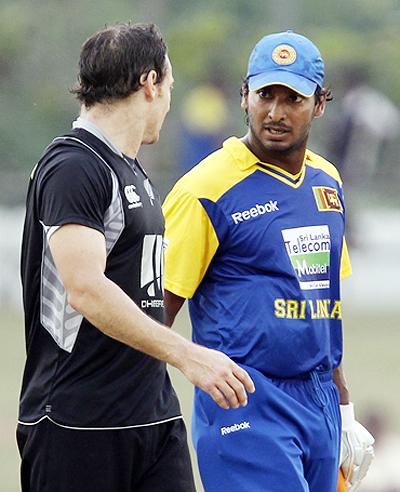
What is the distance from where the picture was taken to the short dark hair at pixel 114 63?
13.1 ft

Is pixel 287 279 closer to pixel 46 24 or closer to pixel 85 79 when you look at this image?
pixel 85 79

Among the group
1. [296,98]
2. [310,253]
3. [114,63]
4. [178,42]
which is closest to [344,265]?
[310,253]

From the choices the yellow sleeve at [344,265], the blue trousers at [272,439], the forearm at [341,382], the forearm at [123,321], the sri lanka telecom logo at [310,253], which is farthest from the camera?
the yellow sleeve at [344,265]

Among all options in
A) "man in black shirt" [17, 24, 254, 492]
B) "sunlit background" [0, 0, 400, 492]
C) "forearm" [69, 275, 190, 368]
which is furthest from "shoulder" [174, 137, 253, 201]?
"sunlit background" [0, 0, 400, 492]

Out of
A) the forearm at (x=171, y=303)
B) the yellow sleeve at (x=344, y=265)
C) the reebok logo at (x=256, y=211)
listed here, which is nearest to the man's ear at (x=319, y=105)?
the reebok logo at (x=256, y=211)

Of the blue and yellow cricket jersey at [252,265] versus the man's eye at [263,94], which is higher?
the man's eye at [263,94]

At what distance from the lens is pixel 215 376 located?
370cm

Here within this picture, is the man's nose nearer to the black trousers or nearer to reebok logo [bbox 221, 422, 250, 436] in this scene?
reebok logo [bbox 221, 422, 250, 436]

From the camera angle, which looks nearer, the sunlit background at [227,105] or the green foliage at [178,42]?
the sunlit background at [227,105]

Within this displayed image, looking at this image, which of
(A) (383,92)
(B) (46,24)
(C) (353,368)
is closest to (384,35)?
(A) (383,92)

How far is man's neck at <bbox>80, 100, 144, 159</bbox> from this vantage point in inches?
159

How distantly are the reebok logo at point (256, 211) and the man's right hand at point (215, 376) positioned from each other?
3.11 ft

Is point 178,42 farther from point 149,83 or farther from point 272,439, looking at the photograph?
point 149,83

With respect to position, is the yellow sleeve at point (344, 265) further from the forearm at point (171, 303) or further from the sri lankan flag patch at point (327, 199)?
the forearm at point (171, 303)
